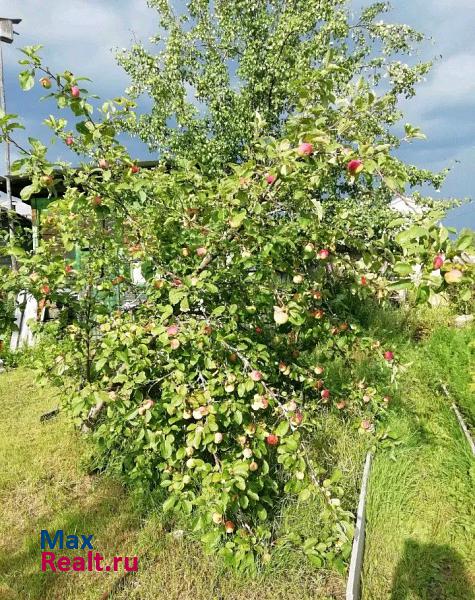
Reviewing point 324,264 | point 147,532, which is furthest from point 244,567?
point 324,264

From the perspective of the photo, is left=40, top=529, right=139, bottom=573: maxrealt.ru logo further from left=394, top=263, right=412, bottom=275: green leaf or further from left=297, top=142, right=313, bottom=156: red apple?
left=297, top=142, right=313, bottom=156: red apple

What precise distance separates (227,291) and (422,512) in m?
1.92

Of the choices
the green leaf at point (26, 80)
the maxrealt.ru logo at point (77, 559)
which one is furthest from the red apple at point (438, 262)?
the maxrealt.ru logo at point (77, 559)

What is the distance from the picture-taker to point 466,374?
14.8 feet

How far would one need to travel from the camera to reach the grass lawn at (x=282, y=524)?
2.29 m

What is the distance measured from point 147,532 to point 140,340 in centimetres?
122

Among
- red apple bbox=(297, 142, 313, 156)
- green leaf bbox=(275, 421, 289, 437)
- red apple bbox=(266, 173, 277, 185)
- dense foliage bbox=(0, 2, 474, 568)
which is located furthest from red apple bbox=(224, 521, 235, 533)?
red apple bbox=(297, 142, 313, 156)

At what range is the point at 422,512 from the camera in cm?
288

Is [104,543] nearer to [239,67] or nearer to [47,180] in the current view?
[47,180]

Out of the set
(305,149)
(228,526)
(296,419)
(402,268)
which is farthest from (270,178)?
(228,526)

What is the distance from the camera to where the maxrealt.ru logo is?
2.44m

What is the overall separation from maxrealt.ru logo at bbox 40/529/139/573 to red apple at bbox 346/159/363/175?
7.62ft

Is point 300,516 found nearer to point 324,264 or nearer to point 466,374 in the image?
point 324,264

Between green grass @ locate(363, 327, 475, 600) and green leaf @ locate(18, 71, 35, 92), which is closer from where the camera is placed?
green leaf @ locate(18, 71, 35, 92)
